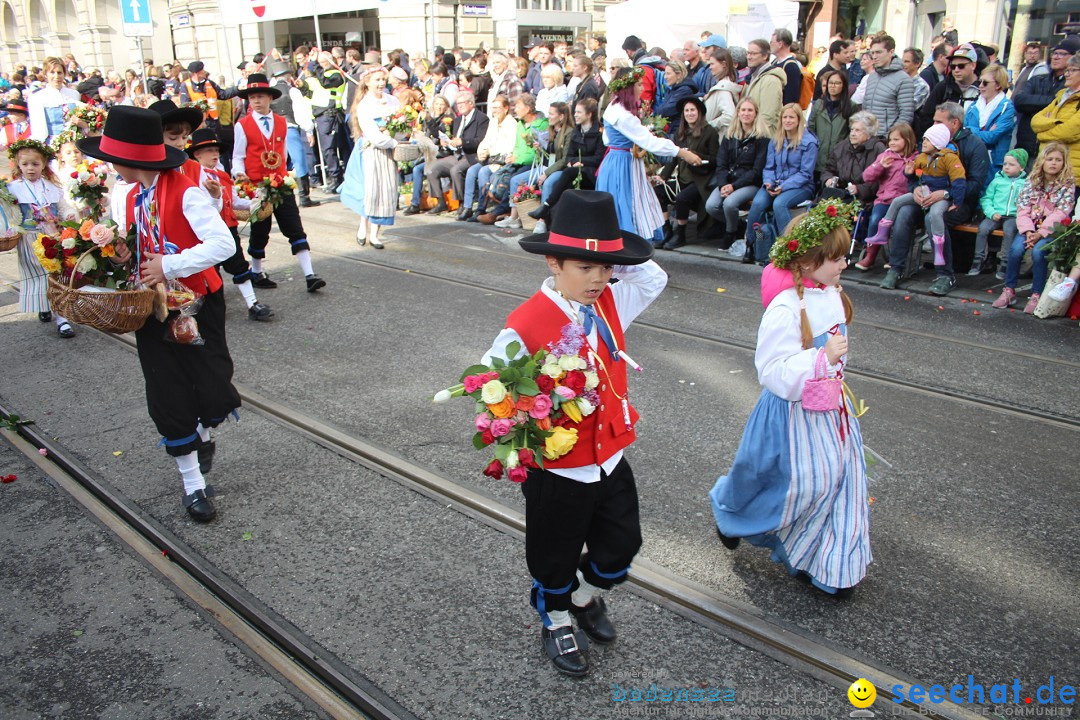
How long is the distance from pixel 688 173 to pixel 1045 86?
386cm

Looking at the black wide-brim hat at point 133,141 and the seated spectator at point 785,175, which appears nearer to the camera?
the black wide-brim hat at point 133,141

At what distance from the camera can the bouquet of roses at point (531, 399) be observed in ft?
9.31

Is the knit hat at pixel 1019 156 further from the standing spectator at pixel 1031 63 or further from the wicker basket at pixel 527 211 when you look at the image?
the wicker basket at pixel 527 211

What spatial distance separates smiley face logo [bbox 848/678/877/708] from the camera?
123 inches

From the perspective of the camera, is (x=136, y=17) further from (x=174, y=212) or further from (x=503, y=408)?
(x=503, y=408)

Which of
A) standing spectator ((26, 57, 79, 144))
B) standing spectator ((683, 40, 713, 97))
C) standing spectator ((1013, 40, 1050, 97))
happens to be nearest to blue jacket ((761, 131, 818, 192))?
standing spectator ((1013, 40, 1050, 97))

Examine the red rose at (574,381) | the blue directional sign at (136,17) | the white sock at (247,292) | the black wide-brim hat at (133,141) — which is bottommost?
the white sock at (247,292)

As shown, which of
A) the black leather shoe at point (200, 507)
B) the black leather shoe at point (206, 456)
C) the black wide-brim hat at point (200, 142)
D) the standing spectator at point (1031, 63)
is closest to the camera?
the black leather shoe at point (200, 507)

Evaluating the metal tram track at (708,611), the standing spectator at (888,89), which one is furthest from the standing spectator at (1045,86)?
the metal tram track at (708,611)

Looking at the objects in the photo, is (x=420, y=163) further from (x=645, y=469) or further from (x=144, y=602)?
(x=144, y=602)

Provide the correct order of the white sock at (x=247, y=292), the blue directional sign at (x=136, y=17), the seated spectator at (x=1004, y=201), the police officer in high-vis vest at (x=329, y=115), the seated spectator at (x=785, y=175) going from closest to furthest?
the white sock at (x=247, y=292) → the seated spectator at (x=1004, y=201) → the seated spectator at (x=785, y=175) → the blue directional sign at (x=136, y=17) → the police officer in high-vis vest at (x=329, y=115)

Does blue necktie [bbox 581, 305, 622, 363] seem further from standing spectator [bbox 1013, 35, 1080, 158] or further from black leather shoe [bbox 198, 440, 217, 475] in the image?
standing spectator [bbox 1013, 35, 1080, 158]

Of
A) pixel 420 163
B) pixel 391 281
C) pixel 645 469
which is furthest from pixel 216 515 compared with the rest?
pixel 420 163

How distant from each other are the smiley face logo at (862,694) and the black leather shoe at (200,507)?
3.17 metres
